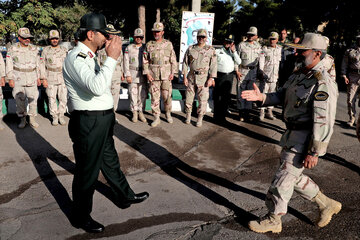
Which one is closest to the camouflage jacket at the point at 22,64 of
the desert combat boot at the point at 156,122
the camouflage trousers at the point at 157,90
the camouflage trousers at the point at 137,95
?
the camouflage trousers at the point at 137,95

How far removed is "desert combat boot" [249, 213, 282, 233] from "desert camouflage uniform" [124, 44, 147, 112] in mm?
4346

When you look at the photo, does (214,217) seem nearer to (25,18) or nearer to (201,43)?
(201,43)

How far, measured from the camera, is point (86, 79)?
252cm

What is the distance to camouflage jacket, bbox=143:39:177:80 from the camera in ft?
20.4

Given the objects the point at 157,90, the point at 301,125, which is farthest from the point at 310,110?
the point at 157,90

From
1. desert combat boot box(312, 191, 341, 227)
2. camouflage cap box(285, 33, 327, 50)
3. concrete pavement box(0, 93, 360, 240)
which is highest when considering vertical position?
camouflage cap box(285, 33, 327, 50)

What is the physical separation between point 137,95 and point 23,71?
2297 millimetres

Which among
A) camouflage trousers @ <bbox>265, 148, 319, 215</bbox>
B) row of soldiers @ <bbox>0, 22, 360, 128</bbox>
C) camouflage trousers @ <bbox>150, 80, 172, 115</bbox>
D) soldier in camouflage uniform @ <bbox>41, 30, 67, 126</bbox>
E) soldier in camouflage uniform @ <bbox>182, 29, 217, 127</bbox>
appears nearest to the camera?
camouflage trousers @ <bbox>265, 148, 319, 215</bbox>

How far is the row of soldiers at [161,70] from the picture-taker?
6.04 meters

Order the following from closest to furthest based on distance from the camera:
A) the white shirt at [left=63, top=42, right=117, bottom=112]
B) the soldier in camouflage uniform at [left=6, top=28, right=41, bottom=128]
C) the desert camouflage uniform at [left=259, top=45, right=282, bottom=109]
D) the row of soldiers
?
the white shirt at [left=63, top=42, right=117, bottom=112] → the soldier in camouflage uniform at [left=6, top=28, right=41, bottom=128] → the row of soldiers → the desert camouflage uniform at [left=259, top=45, right=282, bottom=109]

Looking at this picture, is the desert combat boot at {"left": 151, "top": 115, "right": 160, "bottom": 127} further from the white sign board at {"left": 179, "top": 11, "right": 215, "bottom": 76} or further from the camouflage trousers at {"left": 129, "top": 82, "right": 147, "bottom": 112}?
the white sign board at {"left": 179, "top": 11, "right": 215, "bottom": 76}

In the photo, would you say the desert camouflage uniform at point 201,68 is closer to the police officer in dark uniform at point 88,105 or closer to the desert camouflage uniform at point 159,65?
the desert camouflage uniform at point 159,65

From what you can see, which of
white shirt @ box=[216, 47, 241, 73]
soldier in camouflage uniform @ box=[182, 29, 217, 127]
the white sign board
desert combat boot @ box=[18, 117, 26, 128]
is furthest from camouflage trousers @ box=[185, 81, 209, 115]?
desert combat boot @ box=[18, 117, 26, 128]

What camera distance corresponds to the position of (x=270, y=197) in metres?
2.95
